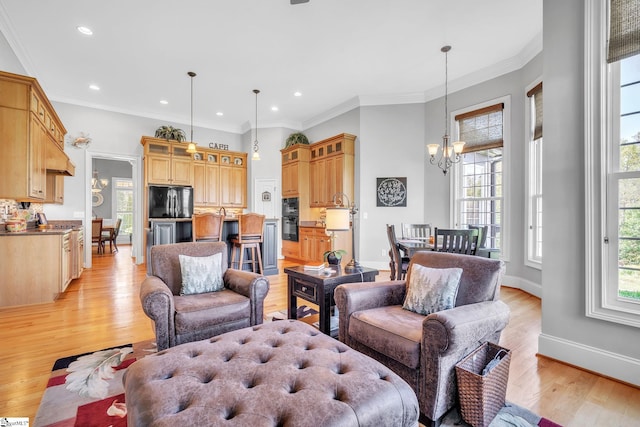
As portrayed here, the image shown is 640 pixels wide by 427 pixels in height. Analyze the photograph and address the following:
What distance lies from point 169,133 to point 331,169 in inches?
151

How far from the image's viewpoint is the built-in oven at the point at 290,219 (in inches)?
279

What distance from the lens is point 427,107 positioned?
5.62m

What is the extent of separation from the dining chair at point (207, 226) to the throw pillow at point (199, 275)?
201 centimetres

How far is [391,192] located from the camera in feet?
18.9

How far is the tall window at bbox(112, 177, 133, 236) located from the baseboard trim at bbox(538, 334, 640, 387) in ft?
40.0

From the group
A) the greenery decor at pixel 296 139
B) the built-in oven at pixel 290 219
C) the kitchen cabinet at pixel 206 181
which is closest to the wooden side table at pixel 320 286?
the built-in oven at pixel 290 219

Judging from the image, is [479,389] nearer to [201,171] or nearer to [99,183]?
[201,171]

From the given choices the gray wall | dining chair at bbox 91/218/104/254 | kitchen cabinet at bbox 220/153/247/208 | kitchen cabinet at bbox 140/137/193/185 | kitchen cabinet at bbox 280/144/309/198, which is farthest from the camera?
dining chair at bbox 91/218/104/254

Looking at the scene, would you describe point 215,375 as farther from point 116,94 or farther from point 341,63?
point 116,94

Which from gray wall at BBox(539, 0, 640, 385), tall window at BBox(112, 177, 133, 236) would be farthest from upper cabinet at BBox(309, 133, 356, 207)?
tall window at BBox(112, 177, 133, 236)

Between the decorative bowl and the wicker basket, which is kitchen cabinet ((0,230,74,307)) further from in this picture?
the wicker basket

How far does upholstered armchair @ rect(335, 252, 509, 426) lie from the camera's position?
60.1 inches

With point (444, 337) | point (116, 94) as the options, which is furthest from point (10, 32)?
point (444, 337)

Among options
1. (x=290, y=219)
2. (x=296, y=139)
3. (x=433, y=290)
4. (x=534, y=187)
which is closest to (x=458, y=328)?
(x=433, y=290)
